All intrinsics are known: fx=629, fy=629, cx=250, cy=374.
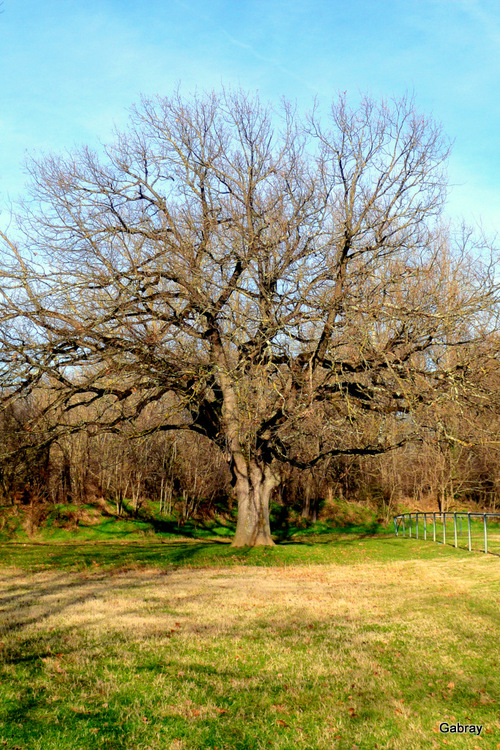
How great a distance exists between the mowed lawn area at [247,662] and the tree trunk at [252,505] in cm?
503

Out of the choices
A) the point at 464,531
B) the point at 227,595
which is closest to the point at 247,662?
the point at 227,595

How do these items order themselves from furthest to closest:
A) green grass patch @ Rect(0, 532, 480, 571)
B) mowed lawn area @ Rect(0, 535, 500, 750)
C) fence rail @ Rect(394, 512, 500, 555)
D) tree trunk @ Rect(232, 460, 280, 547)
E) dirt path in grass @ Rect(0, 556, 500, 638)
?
1. tree trunk @ Rect(232, 460, 280, 547)
2. fence rail @ Rect(394, 512, 500, 555)
3. green grass patch @ Rect(0, 532, 480, 571)
4. dirt path in grass @ Rect(0, 556, 500, 638)
5. mowed lawn area @ Rect(0, 535, 500, 750)

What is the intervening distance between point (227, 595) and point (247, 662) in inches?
165

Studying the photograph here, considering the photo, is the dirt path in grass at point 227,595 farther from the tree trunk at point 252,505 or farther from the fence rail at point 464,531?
the tree trunk at point 252,505

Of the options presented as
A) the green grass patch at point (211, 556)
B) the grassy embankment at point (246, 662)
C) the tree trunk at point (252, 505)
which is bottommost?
the green grass patch at point (211, 556)

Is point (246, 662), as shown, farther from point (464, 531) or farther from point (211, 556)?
point (464, 531)

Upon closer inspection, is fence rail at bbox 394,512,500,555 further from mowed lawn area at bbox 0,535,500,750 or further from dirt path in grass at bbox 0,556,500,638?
mowed lawn area at bbox 0,535,500,750

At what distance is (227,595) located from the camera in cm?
1058

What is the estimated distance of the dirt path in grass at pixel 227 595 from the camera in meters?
8.46

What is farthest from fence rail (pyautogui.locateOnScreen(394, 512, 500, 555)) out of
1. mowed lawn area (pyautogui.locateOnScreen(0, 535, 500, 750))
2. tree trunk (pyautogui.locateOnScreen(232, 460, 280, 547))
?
tree trunk (pyautogui.locateOnScreen(232, 460, 280, 547))

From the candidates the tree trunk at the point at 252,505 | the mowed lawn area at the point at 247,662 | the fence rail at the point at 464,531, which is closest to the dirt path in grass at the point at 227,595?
the mowed lawn area at the point at 247,662

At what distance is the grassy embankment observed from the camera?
467cm

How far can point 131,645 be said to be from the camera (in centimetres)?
703

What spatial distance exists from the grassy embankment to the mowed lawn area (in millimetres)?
19
